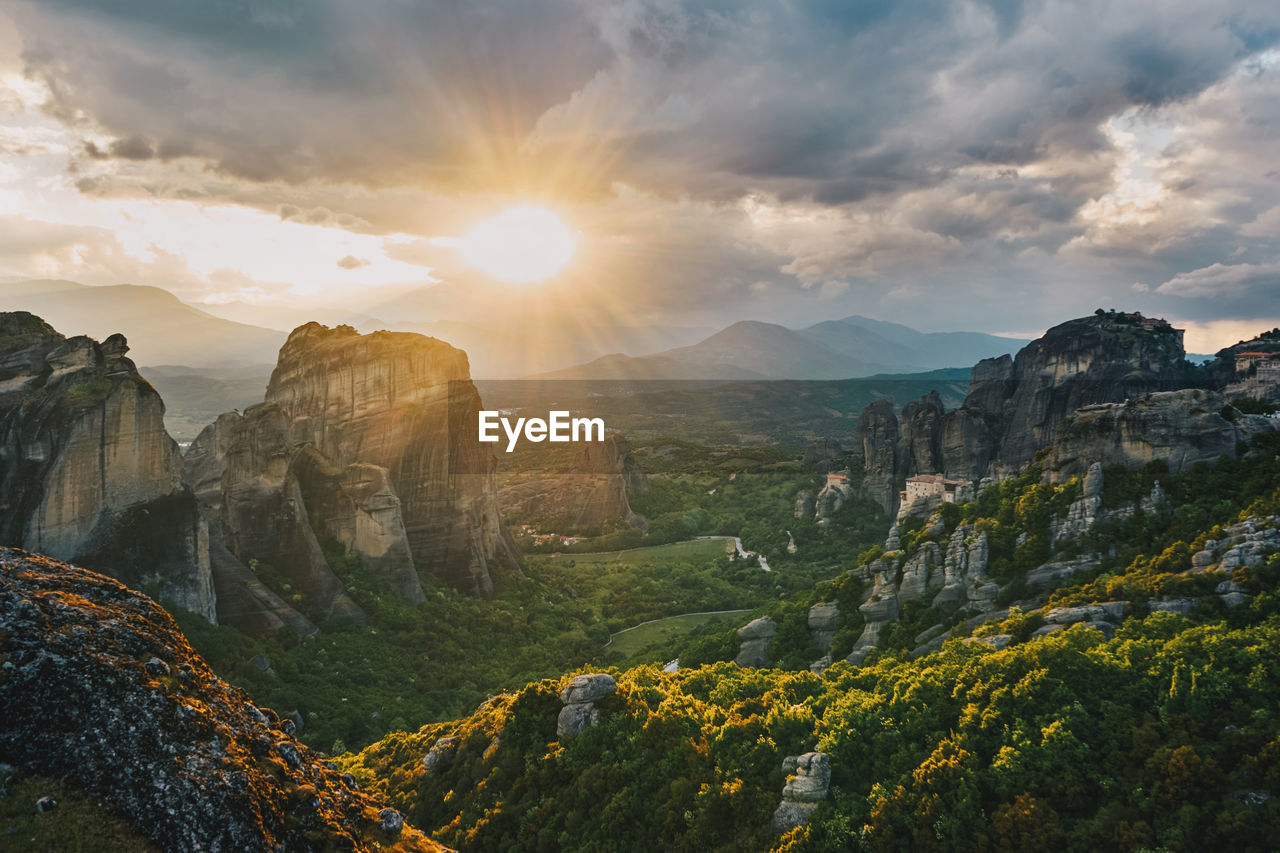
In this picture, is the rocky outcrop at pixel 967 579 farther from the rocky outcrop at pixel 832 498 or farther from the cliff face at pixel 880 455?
Result: the rocky outcrop at pixel 832 498

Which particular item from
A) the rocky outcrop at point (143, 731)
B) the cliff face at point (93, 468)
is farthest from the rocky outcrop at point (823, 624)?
the cliff face at point (93, 468)

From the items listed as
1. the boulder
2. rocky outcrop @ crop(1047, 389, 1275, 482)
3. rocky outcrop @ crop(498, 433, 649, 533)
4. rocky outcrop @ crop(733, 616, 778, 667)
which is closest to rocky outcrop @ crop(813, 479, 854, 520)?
rocky outcrop @ crop(498, 433, 649, 533)

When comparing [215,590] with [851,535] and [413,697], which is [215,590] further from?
[851,535]

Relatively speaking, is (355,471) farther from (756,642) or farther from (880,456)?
(880,456)

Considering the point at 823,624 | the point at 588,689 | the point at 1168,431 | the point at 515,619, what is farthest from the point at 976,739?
the point at 515,619

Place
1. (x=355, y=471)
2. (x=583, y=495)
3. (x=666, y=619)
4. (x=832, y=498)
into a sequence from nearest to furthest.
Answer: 1. (x=355, y=471)
2. (x=666, y=619)
3. (x=832, y=498)
4. (x=583, y=495)

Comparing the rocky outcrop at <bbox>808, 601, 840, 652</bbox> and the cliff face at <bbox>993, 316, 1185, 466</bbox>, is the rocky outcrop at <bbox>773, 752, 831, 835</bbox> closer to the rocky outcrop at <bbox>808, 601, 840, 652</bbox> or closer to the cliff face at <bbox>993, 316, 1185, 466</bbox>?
the rocky outcrop at <bbox>808, 601, 840, 652</bbox>
